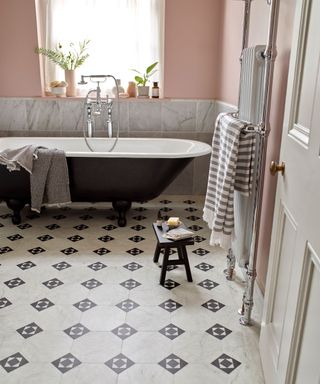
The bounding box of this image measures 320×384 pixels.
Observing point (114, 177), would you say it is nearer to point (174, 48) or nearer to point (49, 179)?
point (49, 179)

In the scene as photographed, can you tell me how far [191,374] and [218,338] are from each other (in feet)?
0.97

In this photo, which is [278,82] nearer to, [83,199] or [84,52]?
[83,199]

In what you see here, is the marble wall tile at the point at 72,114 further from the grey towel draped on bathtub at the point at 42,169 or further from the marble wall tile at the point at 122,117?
the grey towel draped on bathtub at the point at 42,169

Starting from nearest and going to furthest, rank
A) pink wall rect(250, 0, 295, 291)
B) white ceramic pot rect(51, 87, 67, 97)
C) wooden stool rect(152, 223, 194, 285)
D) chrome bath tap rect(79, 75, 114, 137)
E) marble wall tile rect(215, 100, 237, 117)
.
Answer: pink wall rect(250, 0, 295, 291)
wooden stool rect(152, 223, 194, 285)
marble wall tile rect(215, 100, 237, 117)
chrome bath tap rect(79, 75, 114, 137)
white ceramic pot rect(51, 87, 67, 97)

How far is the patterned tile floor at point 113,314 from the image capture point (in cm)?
180

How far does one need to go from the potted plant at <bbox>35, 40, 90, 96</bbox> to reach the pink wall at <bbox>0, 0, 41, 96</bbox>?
18 cm

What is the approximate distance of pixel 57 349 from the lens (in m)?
1.93

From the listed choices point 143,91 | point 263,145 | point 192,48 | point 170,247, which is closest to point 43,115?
point 143,91

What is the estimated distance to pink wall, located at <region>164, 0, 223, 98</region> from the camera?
150 inches

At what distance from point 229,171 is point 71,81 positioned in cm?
256

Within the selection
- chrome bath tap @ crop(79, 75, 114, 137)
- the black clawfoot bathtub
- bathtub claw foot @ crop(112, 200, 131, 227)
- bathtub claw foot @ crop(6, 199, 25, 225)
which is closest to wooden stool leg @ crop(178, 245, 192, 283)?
the black clawfoot bathtub

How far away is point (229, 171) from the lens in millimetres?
2016

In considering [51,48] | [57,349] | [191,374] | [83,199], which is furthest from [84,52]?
[191,374]

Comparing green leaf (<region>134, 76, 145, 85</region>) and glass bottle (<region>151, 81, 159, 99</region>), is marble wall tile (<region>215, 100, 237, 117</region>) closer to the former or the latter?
glass bottle (<region>151, 81, 159, 99</region>)
